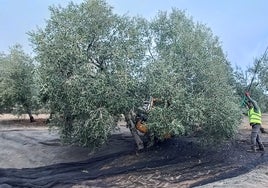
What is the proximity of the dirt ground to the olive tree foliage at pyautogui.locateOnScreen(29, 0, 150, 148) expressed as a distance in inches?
39.5

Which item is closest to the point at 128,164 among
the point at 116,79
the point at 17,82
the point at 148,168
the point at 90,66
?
the point at 148,168

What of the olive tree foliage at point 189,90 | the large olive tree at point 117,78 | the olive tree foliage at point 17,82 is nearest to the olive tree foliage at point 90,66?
the large olive tree at point 117,78

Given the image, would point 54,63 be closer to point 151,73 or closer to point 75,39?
point 75,39

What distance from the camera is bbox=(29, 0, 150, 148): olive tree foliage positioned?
37.0ft

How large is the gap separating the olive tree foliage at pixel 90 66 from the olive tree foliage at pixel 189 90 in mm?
773

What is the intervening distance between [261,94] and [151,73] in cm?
759

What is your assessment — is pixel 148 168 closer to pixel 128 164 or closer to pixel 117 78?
pixel 128 164

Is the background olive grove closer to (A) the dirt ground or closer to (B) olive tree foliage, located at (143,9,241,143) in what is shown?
(B) olive tree foliage, located at (143,9,241,143)

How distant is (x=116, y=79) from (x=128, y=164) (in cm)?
261

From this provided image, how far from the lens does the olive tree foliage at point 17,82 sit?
2266 centimetres

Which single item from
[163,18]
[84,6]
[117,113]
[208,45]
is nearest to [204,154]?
[117,113]

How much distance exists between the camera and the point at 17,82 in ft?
74.8

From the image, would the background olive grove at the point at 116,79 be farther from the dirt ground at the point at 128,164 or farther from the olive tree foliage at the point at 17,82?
the olive tree foliage at the point at 17,82

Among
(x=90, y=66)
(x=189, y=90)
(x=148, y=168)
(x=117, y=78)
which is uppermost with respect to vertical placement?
(x=90, y=66)
